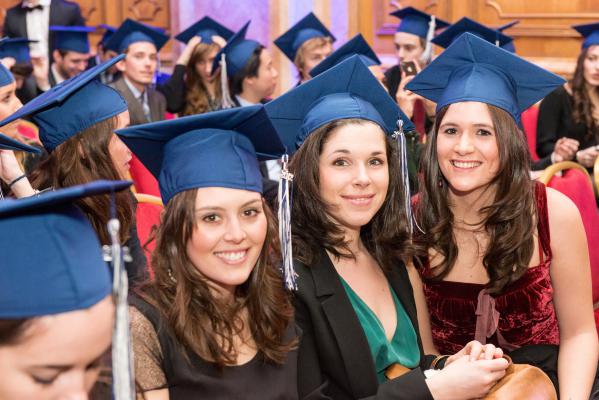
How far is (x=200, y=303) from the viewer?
80.7 inches

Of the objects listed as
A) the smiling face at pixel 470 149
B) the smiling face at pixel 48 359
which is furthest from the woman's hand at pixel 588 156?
the smiling face at pixel 48 359

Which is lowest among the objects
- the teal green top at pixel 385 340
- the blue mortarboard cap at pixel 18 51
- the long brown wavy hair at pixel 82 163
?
the teal green top at pixel 385 340

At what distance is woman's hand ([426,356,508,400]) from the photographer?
2158 millimetres

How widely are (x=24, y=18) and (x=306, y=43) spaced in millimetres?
2509

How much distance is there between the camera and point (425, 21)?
6418 millimetres

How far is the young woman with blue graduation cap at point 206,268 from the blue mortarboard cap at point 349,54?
1.62 m

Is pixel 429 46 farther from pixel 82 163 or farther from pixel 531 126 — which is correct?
pixel 82 163

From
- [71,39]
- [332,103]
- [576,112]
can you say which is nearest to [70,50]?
[71,39]

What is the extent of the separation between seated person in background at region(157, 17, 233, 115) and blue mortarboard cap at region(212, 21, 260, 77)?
0.14 metres

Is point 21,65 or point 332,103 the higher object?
point 332,103

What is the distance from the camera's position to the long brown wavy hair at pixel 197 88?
244 inches

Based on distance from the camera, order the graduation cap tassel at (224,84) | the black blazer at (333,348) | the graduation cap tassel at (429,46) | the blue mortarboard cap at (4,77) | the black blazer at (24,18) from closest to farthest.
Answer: the black blazer at (333,348) → the blue mortarboard cap at (4,77) → the graduation cap tassel at (224,84) → the graduation cap tassel at (429,46) → the black blazer at (24,18)

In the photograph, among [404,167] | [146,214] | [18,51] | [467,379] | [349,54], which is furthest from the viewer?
[18,51]

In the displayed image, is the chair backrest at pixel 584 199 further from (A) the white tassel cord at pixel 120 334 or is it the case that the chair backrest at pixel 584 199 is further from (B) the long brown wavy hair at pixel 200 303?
(A) the white tassel cord at pixel 120 334
